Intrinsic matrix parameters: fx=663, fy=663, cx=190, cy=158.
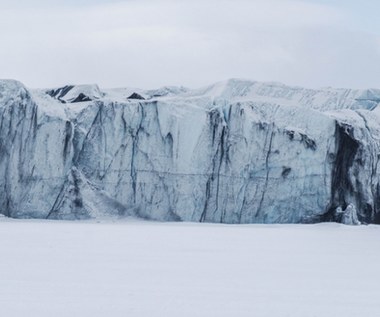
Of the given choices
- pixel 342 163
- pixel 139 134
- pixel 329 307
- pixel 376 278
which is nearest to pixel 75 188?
pixel 139 134

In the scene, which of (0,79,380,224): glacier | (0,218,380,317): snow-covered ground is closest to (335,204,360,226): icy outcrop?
(0,79,380,224): glacier

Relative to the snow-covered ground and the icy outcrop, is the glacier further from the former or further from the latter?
the snow-covered ground

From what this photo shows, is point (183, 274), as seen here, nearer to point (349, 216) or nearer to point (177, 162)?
point (177, 162)

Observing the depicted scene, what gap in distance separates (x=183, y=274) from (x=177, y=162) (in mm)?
7480

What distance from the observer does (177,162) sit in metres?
13.6

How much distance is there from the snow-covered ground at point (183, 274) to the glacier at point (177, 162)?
2400 mm

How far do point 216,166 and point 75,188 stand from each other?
9.55 ft

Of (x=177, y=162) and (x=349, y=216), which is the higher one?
(x=177, y=162)

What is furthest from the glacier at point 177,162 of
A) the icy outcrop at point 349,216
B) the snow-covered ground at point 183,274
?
the snow-covered ground at point 183,274

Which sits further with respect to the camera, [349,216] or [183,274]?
[349,216]

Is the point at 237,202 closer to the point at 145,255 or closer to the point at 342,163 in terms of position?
the point at 342,163

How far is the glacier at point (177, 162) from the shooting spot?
13.1 meters

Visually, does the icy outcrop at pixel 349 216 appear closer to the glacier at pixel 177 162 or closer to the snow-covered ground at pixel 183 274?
the glacier at pixel 177 162

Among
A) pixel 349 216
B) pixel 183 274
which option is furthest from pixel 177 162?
pixel 183 274
